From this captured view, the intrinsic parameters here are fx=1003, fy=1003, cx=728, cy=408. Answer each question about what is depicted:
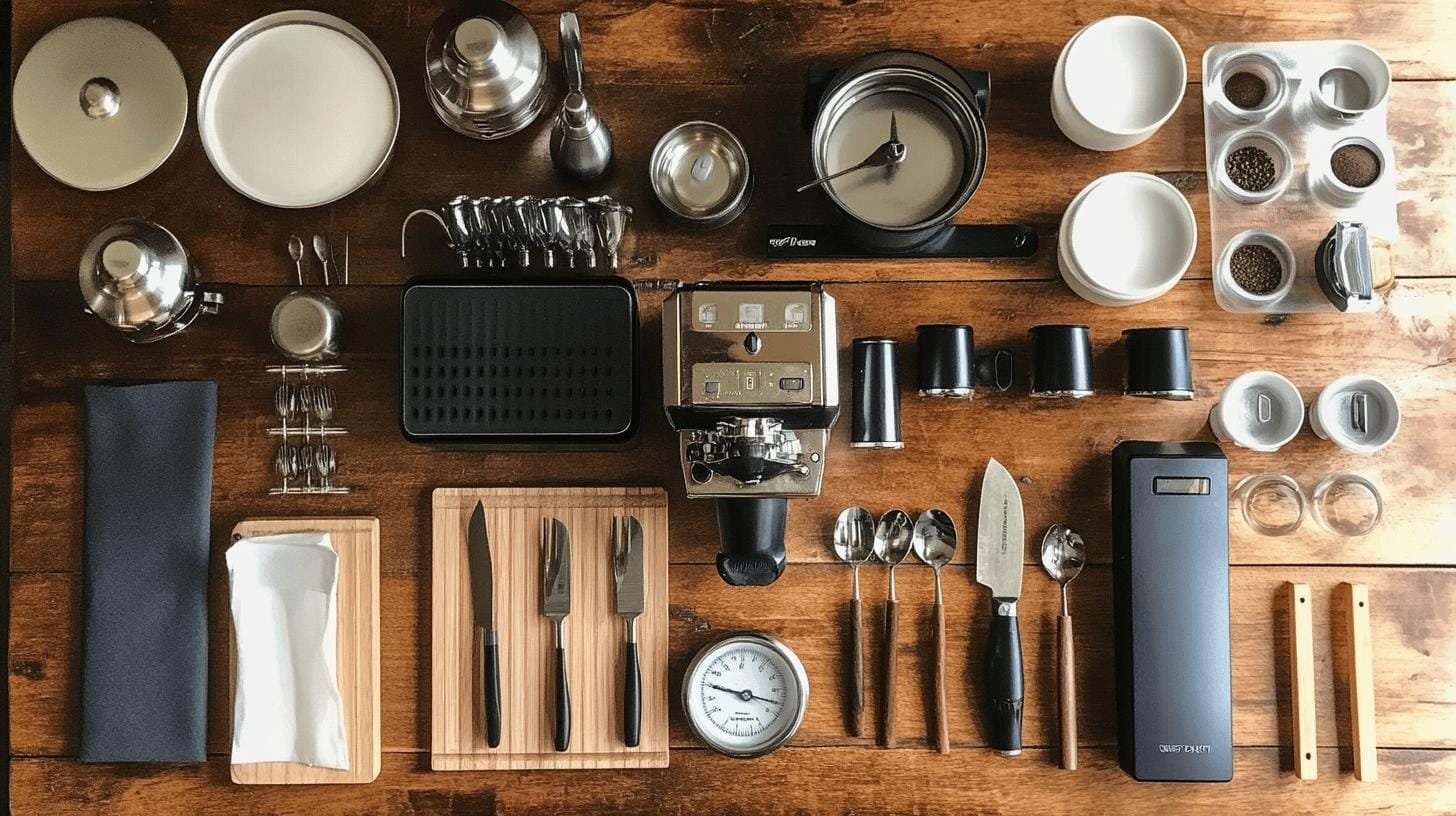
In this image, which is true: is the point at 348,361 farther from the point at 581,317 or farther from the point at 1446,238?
the point at 1446,238

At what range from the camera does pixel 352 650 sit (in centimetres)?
128

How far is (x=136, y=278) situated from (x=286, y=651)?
0.49 metres

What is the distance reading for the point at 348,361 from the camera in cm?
132

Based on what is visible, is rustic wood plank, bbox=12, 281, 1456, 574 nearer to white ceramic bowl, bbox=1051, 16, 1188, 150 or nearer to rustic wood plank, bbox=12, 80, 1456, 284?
rustic wood plank, bbox=12, 80, 1456, 284

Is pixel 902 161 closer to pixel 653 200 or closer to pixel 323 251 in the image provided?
pixel 653 200

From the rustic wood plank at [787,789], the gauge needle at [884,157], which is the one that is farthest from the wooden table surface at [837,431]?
the gauge needle at [884,157]

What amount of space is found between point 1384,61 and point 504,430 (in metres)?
1.21

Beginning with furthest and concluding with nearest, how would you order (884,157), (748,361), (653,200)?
(653,200)
(884,157)
(748,361)

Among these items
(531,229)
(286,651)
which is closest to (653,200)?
(531,229)

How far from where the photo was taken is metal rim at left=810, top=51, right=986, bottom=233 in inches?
48.1

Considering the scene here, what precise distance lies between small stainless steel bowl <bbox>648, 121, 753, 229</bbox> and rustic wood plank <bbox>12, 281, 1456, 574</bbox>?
129 millimetres

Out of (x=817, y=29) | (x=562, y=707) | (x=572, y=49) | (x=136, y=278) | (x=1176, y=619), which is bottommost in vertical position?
(x=562, y=707)

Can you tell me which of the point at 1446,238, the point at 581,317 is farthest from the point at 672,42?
the point at 1446,238

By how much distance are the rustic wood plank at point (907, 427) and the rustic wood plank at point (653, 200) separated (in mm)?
48
